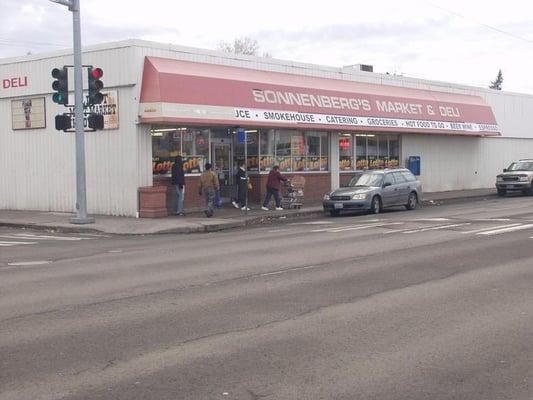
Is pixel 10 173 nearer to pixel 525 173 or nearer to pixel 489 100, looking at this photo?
pixel 525 173

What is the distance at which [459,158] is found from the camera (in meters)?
38.2

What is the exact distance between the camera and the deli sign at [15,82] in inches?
1014

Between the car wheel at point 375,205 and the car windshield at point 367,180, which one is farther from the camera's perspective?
the car windshield at point 367,180

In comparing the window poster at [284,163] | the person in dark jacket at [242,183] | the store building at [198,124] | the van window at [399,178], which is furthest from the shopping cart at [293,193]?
the van window at [399,178]

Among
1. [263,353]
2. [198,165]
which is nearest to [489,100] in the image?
[198,165]

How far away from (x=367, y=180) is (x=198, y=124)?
20.6 ft

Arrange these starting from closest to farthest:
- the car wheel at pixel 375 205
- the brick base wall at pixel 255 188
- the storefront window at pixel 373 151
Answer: the brick base wall at pixel 255 188 < the car wheel at pixel 375 205 < the storefront window at pixel 373 151

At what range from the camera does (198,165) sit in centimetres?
2512

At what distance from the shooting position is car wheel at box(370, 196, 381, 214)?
78.8 feet

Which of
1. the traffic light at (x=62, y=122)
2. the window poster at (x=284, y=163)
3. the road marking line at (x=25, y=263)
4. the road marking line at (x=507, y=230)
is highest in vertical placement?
the traffic light at (x=62, y=122)

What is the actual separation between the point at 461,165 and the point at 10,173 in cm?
2348

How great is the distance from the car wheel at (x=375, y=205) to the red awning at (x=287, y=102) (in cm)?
463

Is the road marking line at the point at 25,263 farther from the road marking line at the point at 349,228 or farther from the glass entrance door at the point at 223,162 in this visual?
the glass entrance door at the point at 223,162

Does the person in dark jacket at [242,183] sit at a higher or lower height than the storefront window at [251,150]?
lower
